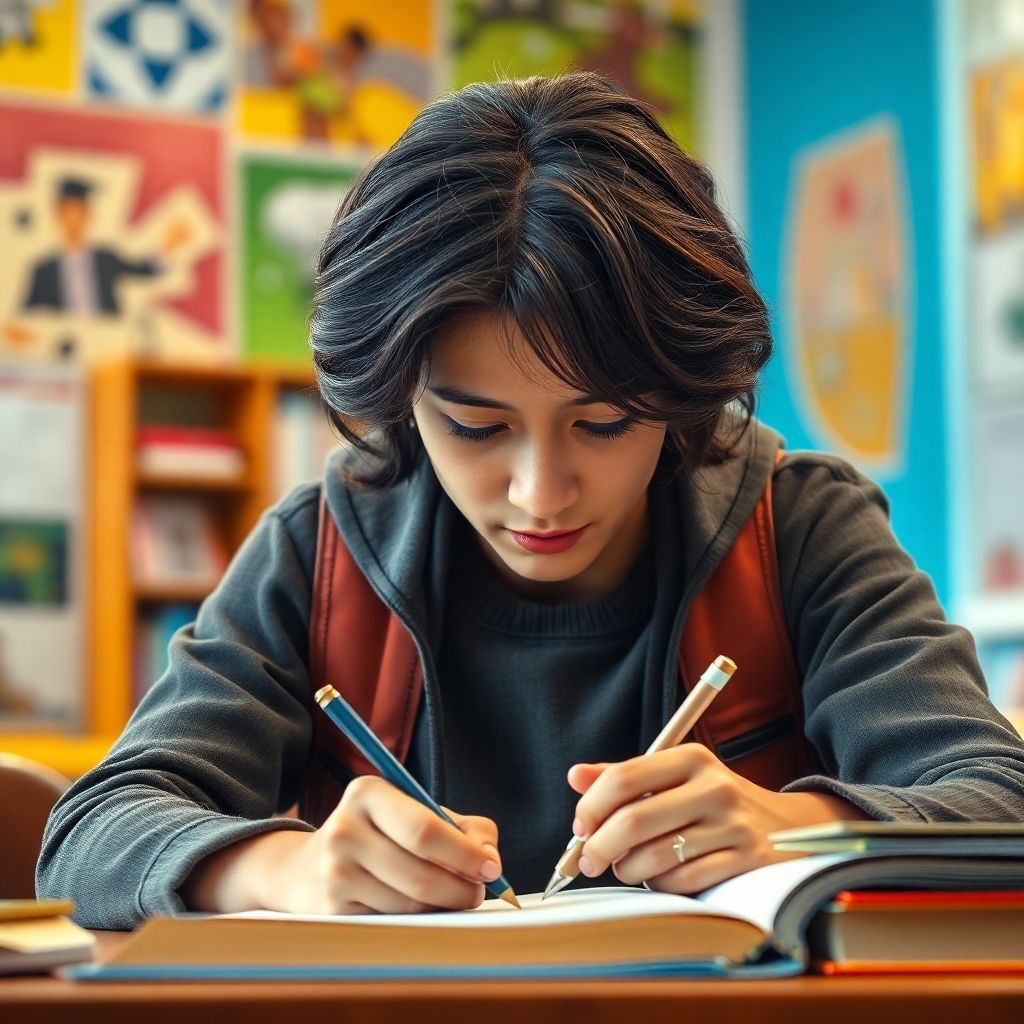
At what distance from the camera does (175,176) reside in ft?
14.3

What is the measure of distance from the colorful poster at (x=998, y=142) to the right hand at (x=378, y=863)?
324 centimetres

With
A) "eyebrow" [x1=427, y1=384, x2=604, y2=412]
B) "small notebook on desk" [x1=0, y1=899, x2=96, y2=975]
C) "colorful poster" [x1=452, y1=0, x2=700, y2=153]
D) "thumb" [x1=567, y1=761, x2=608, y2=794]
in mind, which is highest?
"colorful poster" [x1=452, y1=0, x2=700, y2=153]

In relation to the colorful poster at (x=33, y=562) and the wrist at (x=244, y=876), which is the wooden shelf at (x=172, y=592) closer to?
the colorful poster at (x=33, y=562)

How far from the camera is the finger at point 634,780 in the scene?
0.89 meters

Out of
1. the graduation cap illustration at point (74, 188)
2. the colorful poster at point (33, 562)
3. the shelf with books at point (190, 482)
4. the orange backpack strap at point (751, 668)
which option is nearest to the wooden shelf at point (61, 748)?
the colorful poster at point (33, 562)

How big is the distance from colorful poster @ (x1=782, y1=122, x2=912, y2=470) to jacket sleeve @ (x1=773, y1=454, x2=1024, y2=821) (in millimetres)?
2932

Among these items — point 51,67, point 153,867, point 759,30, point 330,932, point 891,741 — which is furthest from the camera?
point 759,30

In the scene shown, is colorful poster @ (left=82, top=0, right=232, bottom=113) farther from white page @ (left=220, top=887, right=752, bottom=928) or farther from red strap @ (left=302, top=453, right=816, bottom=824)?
white page @ (left=220, top=887, right=752, bottom=928)

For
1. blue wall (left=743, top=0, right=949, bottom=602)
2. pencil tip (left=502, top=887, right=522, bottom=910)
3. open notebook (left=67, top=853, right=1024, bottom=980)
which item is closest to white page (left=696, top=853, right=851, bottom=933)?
open notebook (left=67, top=853, right=1024, bottom=980)

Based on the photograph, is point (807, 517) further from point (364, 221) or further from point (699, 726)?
point (364, 221)

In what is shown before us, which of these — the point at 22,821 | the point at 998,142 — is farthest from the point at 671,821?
the point at 998,142

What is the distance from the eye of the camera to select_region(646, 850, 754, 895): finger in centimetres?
90

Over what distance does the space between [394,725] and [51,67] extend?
3.39 metres

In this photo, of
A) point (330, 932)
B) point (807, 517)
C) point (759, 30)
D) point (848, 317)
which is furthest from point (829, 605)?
point (759, 30)
